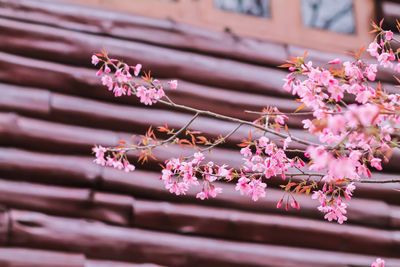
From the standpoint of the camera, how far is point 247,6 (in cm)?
364

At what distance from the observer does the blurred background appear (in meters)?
2.80

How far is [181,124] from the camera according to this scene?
10.4 ft

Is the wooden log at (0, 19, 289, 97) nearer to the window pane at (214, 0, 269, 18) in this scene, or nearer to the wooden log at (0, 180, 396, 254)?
the window pane at (214, 0, 269, 18)

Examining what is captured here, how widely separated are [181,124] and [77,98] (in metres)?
0.66

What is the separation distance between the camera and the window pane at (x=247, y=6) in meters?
3.57

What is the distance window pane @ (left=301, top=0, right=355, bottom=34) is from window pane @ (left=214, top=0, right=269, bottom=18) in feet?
1.03

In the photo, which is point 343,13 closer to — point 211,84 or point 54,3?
point 211,84

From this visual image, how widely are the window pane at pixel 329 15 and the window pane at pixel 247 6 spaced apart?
0.31 m

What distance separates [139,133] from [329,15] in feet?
5.89

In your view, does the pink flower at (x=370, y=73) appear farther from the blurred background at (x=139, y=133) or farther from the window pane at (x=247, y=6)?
the window pane at (x=247, y=6)

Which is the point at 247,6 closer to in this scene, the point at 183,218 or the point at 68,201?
the point at 183,218

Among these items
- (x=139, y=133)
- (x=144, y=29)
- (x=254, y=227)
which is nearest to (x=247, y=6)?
(x=144, y=29)

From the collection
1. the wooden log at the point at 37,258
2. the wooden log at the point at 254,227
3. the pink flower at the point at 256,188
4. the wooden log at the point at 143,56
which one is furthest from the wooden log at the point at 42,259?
the wooden log at the point at 143,56

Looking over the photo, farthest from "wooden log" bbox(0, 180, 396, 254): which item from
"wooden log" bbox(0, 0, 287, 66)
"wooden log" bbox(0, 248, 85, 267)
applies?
"wooden log" bbox(0, 0, 287, 66)
